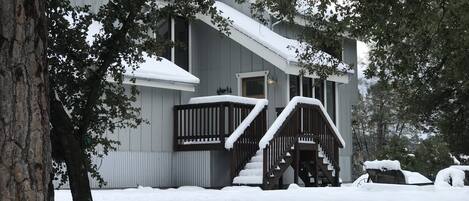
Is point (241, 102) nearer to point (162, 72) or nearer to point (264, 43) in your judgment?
point (162, 72)

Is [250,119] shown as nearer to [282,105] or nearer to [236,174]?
[236,174]

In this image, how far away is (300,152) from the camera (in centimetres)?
1634

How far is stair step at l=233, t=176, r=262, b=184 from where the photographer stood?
46.6 feet

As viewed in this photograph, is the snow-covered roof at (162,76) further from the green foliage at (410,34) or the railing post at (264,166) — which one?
the green foliage at (410,34)

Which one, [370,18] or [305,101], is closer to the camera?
[370,18]

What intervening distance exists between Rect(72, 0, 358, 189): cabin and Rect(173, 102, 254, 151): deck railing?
0.08 feet

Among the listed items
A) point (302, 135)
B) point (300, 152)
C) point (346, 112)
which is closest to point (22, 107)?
point (302, 135)

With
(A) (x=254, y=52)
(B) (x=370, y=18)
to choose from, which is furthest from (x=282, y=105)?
(B) (x=370, y=18)

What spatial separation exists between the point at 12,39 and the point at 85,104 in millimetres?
4211

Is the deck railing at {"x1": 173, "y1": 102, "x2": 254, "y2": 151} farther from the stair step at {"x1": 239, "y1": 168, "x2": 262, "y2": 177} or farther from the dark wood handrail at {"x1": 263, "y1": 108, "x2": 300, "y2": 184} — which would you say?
the dark wood handrail at {"x1": 263, "y1": 108, "x2": 300, "y2": 184}

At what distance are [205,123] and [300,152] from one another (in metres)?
2.65

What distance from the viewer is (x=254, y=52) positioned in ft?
56.3

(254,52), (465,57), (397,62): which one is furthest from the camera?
(254,52)

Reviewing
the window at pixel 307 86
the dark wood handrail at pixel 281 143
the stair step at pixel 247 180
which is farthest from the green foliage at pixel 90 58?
the window at pixel 307 86
